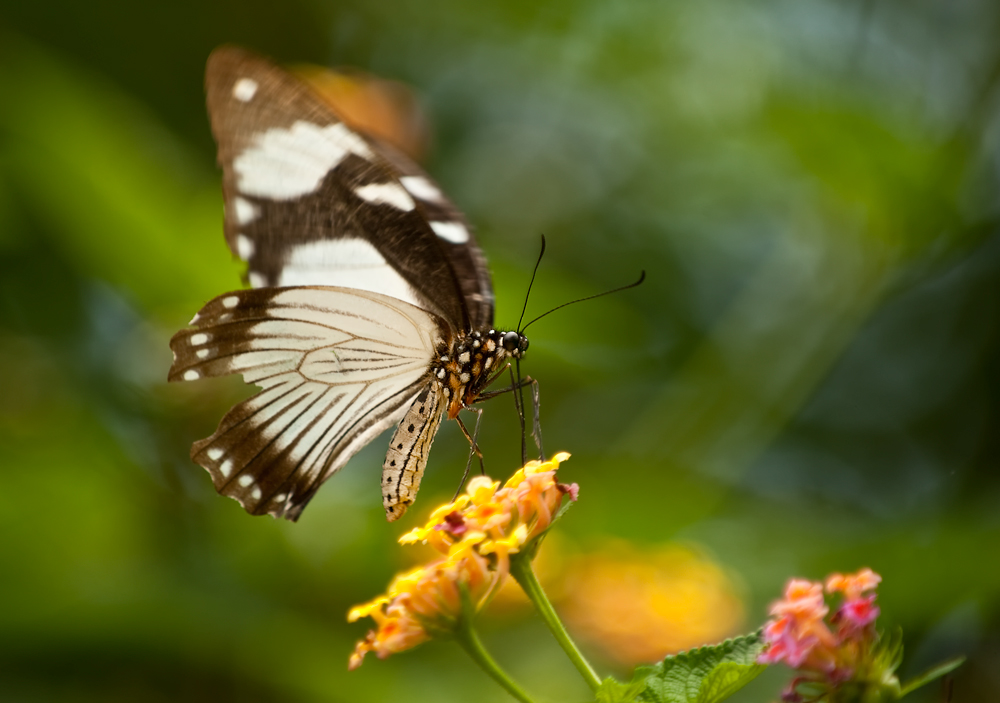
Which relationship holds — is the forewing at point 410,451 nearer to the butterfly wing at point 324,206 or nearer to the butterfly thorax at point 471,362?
the butterfly thorax at point 471,362

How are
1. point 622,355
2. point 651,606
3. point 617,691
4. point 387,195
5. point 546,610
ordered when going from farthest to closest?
point 622,355
point 651,606
point 387,195
point 546,610
point 617,691

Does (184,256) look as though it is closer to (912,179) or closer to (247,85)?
(247,85)

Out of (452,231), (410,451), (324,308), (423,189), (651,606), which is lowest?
(651,606)

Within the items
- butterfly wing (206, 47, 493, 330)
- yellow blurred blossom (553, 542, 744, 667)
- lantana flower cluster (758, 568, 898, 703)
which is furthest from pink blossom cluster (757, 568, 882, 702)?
yellow blurred blossom (553, 542, 744, 667)

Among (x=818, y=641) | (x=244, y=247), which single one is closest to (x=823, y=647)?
(x=818, y=641)

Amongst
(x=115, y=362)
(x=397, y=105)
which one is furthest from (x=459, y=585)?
(x=397, y=105)

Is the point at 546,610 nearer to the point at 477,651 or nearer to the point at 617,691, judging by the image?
the point at 477,651

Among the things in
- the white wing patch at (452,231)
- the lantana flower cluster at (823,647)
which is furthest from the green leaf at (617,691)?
the white wing patch at (452,231)
